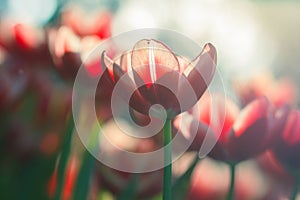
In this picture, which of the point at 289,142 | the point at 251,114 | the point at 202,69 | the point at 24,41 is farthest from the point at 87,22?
the point at 289,142

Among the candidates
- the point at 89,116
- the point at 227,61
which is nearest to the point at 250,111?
the point at 227,61

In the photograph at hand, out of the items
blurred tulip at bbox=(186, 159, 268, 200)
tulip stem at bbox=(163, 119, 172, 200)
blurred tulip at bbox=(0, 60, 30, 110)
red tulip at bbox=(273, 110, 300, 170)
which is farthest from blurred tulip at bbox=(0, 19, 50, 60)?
red tulip at bbox=(273, 110, 300, 170)

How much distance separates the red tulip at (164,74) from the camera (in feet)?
4.67

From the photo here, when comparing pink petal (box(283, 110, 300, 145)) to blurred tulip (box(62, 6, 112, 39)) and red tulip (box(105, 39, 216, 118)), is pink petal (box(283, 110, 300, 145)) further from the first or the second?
blurred tulip (box(62, 6, 112, 39))

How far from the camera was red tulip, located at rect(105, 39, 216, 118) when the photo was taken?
1.42m

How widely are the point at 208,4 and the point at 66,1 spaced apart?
32cm

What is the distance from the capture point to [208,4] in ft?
4.77

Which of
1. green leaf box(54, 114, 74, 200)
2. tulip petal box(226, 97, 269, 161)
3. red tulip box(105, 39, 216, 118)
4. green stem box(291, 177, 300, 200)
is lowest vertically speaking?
green leaf box(54, 114, 74, 200)

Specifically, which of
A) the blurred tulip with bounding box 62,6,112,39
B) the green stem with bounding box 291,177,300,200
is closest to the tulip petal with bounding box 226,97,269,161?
the green stem with bounding box 291,177,300,200

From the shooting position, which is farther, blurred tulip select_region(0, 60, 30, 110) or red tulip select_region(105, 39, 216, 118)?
blurred tulip select_region(0, 60, 30, 110)

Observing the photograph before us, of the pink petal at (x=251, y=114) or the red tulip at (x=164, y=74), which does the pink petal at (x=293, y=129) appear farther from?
the red tulip at (x=164, y=74)

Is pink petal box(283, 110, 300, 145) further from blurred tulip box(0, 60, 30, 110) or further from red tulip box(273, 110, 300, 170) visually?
blurred tulip box(0, 60, 30, 110)

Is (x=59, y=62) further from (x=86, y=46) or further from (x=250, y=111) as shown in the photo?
(x=250, y=111)

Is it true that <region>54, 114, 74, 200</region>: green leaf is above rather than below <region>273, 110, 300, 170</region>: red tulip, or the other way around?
below
